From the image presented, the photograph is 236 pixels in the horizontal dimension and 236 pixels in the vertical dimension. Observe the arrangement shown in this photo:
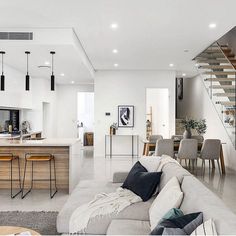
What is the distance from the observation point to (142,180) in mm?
3365

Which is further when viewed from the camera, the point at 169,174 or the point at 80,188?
the point at 80,188

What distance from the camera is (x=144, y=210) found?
294 centimetres

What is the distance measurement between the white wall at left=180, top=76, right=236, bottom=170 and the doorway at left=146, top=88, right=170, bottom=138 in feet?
4.03

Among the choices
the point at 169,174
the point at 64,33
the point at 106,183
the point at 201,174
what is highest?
the point at 64,33

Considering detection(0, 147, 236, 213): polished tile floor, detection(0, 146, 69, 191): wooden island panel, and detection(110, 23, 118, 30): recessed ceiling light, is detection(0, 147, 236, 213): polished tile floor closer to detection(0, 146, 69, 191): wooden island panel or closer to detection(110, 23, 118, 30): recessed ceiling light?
detection(0, 146, 69, 191): wooden island panel

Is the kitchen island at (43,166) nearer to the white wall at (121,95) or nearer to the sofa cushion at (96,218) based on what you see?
the sofa cushion at (96,218)

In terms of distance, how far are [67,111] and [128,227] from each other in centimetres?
1026

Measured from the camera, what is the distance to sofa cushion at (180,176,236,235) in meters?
1.63

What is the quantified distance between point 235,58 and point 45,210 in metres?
6.36

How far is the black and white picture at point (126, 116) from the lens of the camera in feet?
33.5

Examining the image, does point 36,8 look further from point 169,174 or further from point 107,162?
point 107,162

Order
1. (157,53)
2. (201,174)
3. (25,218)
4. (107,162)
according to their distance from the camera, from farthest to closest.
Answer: (107,162)
(157,53)
(201,174)
(25,218)

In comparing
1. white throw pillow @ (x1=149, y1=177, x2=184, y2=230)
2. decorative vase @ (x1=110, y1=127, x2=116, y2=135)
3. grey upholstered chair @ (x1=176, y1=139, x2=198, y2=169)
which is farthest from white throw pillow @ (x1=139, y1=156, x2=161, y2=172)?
decorative vase @ (x1=110, y1=127, x2=116, y2=135)

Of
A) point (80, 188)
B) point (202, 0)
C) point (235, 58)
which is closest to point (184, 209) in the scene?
point (80, 188)
